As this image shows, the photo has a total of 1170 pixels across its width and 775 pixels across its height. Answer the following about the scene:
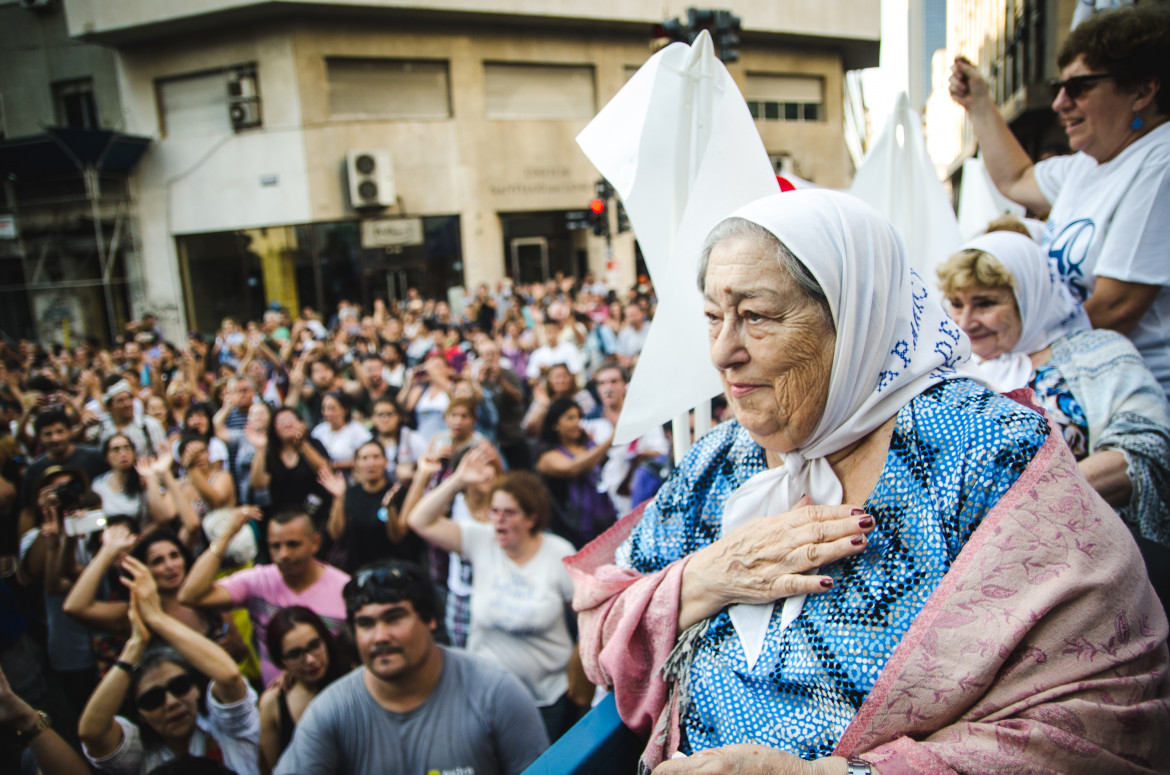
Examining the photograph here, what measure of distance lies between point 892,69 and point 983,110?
16.1 inches

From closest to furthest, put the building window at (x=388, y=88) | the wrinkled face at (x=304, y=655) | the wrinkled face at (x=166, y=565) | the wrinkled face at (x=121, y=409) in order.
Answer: the wrinkled face at (x=304, y=655), the wrinkled face at (x=166, y=565), the wrinkled face at (x=121, y=409), the building window at (x=388, y=88)

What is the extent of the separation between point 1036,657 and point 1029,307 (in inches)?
54.6

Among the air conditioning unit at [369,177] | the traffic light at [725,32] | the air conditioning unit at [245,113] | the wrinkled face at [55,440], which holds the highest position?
the air conditioning unit at [245,113]

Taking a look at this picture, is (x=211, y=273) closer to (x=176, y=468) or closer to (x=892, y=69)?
(x=176, y=468)

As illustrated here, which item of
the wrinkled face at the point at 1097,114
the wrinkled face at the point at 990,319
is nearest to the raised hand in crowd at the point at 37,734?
the wrinkled face at the point at 990,319

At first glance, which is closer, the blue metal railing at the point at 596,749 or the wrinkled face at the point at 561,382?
the blue metal railing at the point at 596,749

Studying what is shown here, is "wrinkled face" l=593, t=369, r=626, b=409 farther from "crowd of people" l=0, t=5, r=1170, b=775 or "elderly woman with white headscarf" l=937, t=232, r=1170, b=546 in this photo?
"elderly woman with white headscarf" l=937, t=232, r=1170, b=546

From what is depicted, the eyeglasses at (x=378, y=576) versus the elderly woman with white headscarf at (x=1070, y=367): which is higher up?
the elderly woman with white headscarf at (x=1070, y=367)

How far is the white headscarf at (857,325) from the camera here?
128cm

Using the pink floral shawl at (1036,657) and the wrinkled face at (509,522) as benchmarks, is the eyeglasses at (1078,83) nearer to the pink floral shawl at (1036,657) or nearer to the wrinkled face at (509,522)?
the pink floral shawl at (1036,657)

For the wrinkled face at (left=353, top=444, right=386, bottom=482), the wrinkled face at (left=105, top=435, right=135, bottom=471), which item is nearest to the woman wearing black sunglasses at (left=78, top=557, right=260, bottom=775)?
the wrinkled face at (left=353, top=444, right=386, bottom=482)

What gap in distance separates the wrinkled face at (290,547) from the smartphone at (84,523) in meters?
1.11

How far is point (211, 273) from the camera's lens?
750 inches

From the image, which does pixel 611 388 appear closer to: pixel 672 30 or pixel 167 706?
pixel 672 30
